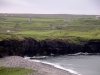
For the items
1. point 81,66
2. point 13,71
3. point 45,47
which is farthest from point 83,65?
point 45,47

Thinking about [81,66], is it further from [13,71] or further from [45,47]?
[45,47]

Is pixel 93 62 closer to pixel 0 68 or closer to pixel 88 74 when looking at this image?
pixel 88 74

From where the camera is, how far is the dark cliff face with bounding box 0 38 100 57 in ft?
372

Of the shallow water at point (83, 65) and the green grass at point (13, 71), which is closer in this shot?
the green grass at point (13, 71)

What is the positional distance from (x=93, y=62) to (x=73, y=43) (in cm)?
3080

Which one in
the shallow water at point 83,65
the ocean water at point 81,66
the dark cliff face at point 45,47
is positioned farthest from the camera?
the dark cliff face at point 45,47

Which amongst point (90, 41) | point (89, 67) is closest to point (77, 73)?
point (89, 67)

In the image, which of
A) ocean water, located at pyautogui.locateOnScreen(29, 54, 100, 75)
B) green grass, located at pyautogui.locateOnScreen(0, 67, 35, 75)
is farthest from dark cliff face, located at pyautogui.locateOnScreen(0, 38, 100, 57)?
green grass, located at pyautogui.locateOnScreen(0, 67, 35, 75)

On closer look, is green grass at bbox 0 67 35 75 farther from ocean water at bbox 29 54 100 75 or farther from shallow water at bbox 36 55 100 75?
shallow water at bbox 36 55 100 75

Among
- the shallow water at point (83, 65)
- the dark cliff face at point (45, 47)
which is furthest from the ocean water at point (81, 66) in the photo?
the dark cliff face at point (45, 47)

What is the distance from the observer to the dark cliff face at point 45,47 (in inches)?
4469

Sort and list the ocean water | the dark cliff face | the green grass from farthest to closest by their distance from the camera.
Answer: the dark cliff face → the ocean water → the green grass

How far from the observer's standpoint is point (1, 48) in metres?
107

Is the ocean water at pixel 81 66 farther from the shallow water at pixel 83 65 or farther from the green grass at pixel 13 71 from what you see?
the green grass at pixel 13 71
